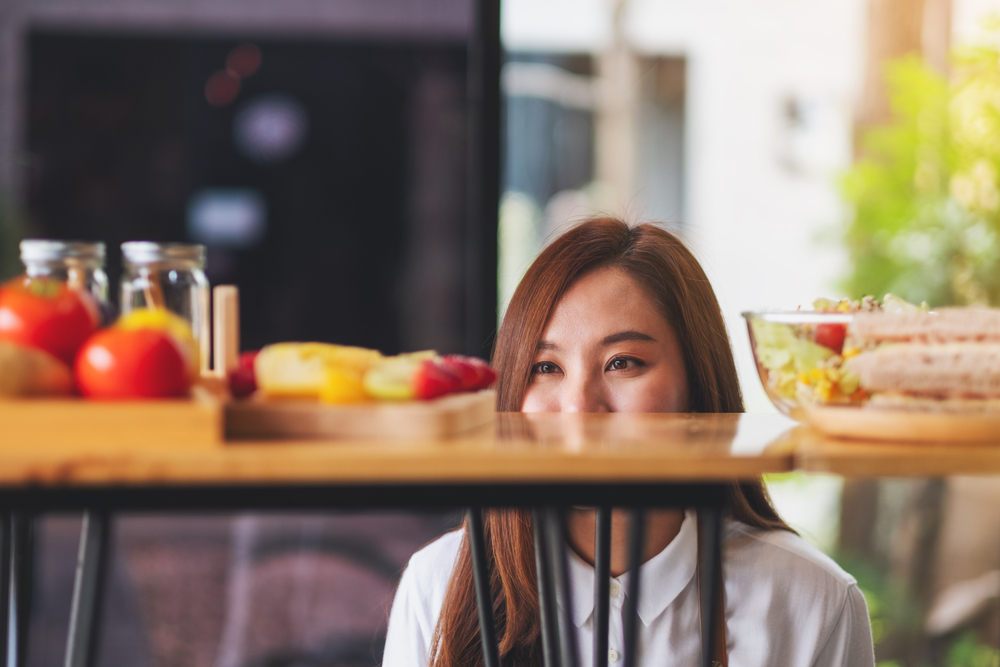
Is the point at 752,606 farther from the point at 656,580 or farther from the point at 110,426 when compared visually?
the point at 110,426

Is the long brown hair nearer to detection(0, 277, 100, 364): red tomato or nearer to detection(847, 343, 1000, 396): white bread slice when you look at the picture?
detection(847, 343, 1000, 396): white bread slice

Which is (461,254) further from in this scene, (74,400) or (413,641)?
(74,400)

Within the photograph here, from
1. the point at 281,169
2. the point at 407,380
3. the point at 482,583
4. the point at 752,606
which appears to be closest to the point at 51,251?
the point at 407,380

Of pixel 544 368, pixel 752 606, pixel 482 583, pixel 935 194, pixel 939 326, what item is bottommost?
pixel 752 606

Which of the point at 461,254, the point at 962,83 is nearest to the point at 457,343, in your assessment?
the point at 461,254

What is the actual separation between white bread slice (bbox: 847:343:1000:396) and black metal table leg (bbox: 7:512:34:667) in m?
0.82

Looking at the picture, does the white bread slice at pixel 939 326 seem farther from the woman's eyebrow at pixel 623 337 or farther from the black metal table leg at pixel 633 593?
the woman's eyebrow at pixel 623 337

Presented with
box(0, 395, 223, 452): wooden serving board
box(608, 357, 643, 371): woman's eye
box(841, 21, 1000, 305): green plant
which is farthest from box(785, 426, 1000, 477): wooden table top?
box(841, 21, 1000, 305): green plant

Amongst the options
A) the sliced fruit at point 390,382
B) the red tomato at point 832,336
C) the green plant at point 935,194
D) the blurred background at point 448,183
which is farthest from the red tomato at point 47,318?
the green plant at point 935,194

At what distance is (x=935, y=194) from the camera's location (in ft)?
8.47

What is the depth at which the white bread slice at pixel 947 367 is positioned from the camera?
2.36 feet

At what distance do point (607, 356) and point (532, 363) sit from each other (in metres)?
0.10

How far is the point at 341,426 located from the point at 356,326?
320 cm

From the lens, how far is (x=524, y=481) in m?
0.63
